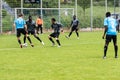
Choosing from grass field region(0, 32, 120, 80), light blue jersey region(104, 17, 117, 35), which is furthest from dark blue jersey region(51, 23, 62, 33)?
light blue jersey region(104, 17, 117, 35)

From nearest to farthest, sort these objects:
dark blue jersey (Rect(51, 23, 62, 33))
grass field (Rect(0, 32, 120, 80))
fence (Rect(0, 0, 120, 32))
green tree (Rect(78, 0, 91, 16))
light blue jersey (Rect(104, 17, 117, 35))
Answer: grass field (Rect(0, 32, 120, 80)) → light blue jersey (Rect(104, 17, 117, 35)) → dark blue jersey (Rect(51, 23, 62, 33)) → fence (Rect(0, 0, 120, 32)) → green tree (Rect(78, 0, 91, 16))

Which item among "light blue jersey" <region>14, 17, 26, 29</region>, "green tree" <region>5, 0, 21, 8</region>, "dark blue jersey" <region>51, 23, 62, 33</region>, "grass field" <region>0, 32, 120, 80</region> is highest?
"green tree" <region>5, 0, 21, 8</region>

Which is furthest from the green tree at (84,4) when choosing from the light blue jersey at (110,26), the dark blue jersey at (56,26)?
the light blue jersey at (110,26)

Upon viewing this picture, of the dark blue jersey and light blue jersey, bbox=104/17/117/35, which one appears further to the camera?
the dark blue jersey

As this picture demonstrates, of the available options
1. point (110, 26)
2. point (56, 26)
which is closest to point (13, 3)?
point (56, 26)

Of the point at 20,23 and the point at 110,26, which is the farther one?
the point at 20,23

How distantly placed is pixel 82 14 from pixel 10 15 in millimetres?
10436

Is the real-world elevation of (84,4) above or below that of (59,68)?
above

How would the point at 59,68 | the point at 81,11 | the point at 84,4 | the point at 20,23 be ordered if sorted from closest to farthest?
1. the point at 59,68
2. the point at 20,23
3. the point at 81,11
4. the point at 84,4

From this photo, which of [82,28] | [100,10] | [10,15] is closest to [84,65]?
[10,15]

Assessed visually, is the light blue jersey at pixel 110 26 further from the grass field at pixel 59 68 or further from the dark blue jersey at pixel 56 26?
the dark blue jersey at pixel 56 26

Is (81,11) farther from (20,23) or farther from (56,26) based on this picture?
(20,23)

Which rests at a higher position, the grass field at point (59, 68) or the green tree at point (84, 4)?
the green tree at point (84, 4)

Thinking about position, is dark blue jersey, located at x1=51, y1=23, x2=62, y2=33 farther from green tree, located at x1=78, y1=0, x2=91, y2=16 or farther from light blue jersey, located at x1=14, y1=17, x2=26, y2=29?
green tree, located at x1=78, y1=0, x2=91, y2=16
